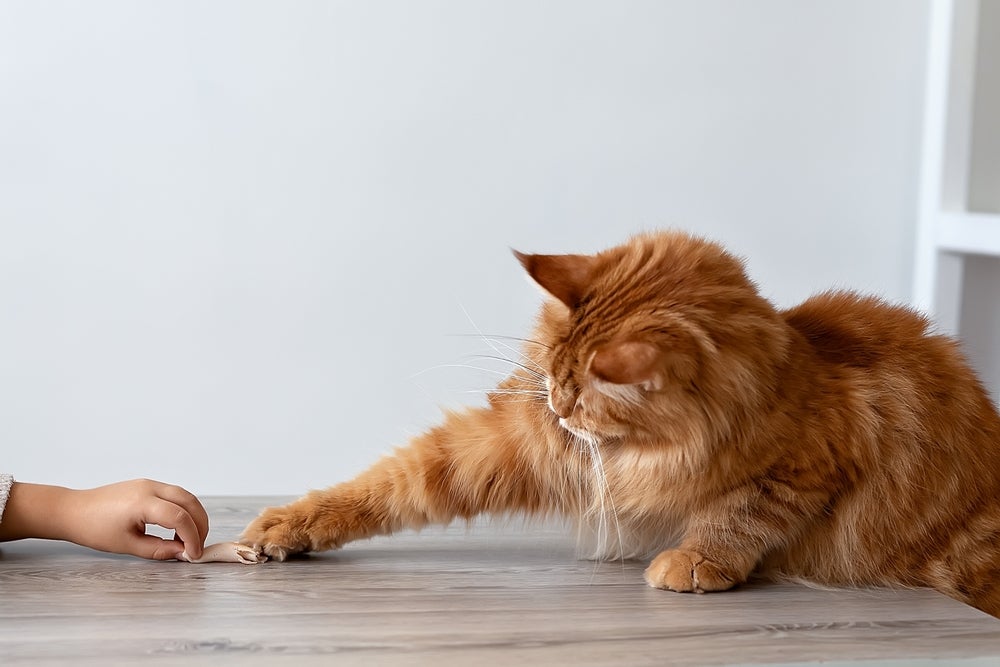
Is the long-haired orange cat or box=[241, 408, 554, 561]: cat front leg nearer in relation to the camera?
the long-haired orange cat

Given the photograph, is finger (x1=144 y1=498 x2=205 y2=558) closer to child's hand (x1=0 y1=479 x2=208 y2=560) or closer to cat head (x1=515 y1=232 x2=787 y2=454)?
child's hand (x1=0 y1=479 x2=208 y2=560)

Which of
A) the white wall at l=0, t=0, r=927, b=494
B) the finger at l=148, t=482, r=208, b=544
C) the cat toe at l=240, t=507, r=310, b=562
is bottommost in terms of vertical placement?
the cat toe at l=240, t=507, r=310, b=562

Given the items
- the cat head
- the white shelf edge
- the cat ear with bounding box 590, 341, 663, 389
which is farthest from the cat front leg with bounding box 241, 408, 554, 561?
the white shelf edge

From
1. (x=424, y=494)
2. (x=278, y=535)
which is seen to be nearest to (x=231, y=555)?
(x=278, y=535)

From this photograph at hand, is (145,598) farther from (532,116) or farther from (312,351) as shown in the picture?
(532,116)

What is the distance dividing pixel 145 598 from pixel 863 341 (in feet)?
3.00

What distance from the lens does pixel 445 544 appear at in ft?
4.89

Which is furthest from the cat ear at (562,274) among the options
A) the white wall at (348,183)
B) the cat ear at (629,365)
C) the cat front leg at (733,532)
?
the white wall at (348,183)

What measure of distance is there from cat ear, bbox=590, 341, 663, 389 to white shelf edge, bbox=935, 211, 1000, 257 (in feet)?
3.88

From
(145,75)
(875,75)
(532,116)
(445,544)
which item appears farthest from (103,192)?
(875,75)

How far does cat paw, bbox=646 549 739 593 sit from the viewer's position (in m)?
1.22

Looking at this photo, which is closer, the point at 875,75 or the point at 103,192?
the point at 103,192

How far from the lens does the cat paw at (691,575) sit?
122 centimetres

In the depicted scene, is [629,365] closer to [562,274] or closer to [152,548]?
[562,274]
